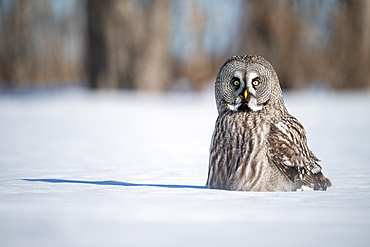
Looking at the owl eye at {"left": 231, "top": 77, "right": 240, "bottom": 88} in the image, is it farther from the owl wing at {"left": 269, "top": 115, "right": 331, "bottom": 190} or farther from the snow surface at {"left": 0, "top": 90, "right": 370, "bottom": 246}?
the snow surface at {"left": 0, "top": 90, "right": 370, "bottom": 246}

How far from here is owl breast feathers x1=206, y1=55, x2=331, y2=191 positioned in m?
2.34

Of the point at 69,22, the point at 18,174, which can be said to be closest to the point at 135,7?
the point at 69,22

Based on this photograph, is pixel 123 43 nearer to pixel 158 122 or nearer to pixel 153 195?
pixel 158 122

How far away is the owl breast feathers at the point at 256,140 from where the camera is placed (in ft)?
7.68

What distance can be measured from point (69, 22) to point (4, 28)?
410 centimetres

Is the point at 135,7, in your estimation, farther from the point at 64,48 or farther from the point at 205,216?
the point at 205,216

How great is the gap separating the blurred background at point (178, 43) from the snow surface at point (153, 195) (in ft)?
15.1

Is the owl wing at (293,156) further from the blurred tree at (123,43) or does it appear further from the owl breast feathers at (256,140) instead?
the blurred tree at (123,43)

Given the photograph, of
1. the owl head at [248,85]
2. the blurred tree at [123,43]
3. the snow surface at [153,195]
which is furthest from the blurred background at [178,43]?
the owl head at [248,85]

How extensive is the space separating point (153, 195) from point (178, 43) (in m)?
12.7

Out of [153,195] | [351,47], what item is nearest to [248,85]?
[153,195]

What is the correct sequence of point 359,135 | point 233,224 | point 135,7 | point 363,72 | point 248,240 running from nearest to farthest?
point 248,240 → point 233,224 → point 359,135 → point 135,7 → point 363,72

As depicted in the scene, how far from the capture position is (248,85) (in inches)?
93.0

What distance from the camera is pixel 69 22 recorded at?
1573 cm
